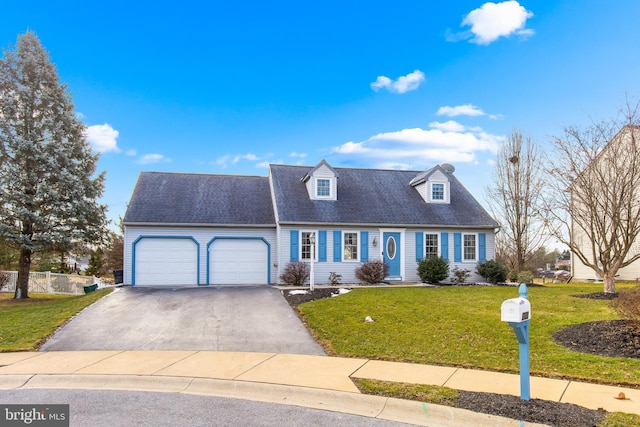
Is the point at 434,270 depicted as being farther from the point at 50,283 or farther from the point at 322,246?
the point at 50,283

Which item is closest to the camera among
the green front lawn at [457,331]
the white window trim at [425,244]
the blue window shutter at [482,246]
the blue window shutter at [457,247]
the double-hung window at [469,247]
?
the green front lawn at [457,331]

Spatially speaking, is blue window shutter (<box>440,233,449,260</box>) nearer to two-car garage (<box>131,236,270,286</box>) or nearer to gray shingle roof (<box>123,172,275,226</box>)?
gray shingle roof (<box>123,172,275,226</box>)

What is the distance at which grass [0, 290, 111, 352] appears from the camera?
953 centimetres

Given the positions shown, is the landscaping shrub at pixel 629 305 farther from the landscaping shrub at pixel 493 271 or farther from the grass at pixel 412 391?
the landscaping shrub at pixel 493 271

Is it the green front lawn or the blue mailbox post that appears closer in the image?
the blue mailbox post

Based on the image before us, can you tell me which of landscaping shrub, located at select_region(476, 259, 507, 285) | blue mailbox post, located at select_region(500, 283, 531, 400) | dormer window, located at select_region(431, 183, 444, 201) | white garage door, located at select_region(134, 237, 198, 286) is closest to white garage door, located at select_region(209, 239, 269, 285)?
white garage door, located at select_region(134, 237, 198, 286)

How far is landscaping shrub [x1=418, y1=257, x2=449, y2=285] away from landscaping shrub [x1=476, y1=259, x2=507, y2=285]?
2.10m

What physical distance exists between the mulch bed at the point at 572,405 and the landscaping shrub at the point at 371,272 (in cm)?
1070

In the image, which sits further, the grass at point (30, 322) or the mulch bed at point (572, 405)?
the grass at point (30, 322)

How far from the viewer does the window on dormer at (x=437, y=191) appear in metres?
22.5

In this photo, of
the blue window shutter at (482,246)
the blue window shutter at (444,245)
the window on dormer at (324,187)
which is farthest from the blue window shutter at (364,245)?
the blue window shutter at (482,246)

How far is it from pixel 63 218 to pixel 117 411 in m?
15.1

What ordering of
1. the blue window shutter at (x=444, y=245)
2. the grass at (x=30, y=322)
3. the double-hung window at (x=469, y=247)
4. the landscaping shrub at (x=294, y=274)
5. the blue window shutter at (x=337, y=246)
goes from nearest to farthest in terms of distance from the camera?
1. the grass at (x=30, y=322)
2. the landscaping shrub at (x=294, y=274)
3. the blue window shutter at (x=337, y=246)
4. the blue window shutter at (x=444, y=245)
5. the double-hung window at (x=469, y=247)

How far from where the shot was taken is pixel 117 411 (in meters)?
5.40
